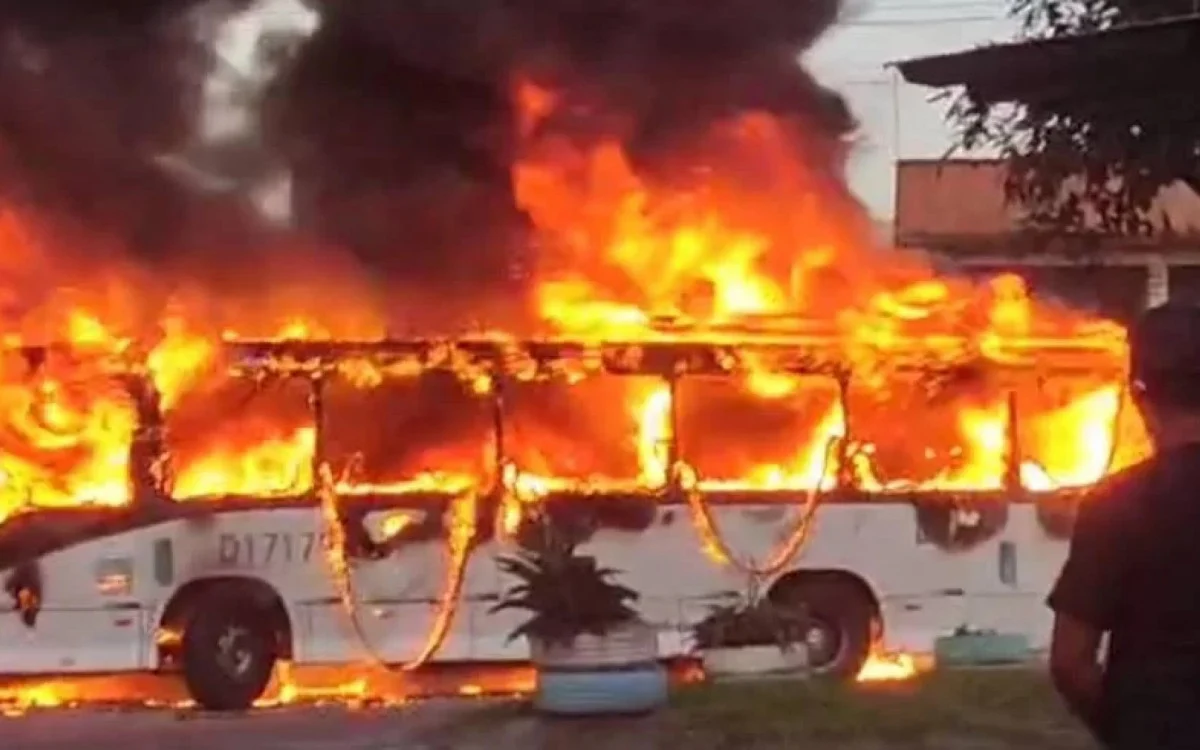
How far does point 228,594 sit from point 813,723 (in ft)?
17.2

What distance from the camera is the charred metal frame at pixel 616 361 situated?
15172 mm

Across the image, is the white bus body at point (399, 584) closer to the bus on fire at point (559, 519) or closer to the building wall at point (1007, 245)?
the bus on fire at point (559, 519)

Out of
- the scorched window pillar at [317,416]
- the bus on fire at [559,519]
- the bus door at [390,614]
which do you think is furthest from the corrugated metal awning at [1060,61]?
the scorched window pillar at [317,416]

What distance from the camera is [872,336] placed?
16359mm

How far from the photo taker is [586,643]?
37.7 feet

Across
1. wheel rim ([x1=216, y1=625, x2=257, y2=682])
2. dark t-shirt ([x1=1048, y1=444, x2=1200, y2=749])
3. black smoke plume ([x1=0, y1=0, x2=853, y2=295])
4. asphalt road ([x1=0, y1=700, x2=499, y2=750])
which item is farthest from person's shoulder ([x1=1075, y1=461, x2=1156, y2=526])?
black smoke plume ([x1=0, y1=0, x2=853, y2=295])

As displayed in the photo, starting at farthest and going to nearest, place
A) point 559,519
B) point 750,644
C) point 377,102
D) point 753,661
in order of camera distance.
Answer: point 377,102
point 559,519
point 750,644
point 753,661

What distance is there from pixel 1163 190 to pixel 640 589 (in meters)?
5.34

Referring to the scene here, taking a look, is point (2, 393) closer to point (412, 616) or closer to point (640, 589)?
point (412, 616)

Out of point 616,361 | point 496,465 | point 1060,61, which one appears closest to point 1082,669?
point 1060,61

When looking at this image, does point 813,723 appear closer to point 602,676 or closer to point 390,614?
point 602,676

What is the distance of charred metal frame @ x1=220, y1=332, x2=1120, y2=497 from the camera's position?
1517cm

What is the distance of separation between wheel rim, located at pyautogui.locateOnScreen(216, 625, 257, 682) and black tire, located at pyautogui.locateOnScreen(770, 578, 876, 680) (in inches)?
120


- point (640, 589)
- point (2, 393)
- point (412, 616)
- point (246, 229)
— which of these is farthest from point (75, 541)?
point (246, 229)
